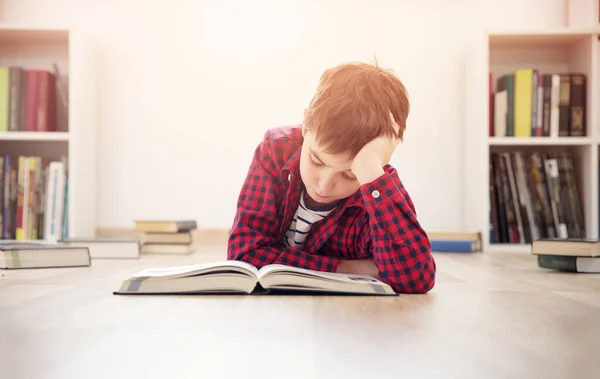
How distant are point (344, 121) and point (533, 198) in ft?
6.02

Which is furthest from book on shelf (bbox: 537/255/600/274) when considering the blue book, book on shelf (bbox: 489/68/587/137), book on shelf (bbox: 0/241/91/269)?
book on shelf (bbox: 0/241/91/269)

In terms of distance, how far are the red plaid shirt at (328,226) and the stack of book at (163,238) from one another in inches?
45.6

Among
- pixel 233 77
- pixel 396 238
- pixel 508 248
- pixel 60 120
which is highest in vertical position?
pixel 233 77

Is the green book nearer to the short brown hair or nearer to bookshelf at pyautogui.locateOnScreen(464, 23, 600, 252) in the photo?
the short brown hair

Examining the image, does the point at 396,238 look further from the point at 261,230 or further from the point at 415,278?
the point at 261,230

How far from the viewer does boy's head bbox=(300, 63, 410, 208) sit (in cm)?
127

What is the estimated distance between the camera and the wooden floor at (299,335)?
2.32ft

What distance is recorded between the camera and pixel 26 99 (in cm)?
279

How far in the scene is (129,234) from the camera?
299cm

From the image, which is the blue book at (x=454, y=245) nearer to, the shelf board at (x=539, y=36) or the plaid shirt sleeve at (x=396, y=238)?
the shelf board at (x=539, y=36)

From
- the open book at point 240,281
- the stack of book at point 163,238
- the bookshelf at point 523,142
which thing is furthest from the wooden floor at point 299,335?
the bookshelf at point 523,142

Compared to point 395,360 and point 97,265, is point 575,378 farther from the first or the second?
point 97,265

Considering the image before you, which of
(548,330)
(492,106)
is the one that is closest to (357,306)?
(548,330)

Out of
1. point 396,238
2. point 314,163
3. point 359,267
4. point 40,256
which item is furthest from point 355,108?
point 40,256
